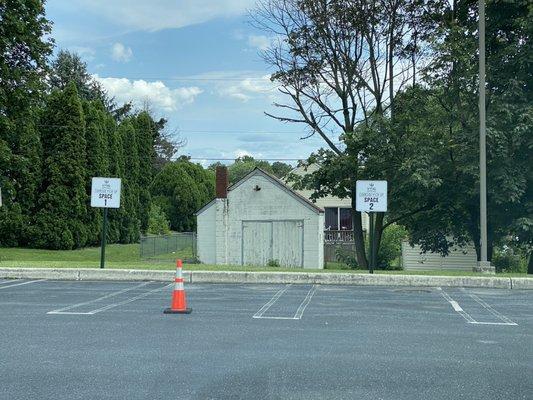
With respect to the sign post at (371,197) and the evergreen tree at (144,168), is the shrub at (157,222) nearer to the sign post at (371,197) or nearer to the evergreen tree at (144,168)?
the evergreen tree at (144,168)

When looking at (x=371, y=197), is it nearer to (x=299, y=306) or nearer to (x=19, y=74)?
(x=299, y=306)

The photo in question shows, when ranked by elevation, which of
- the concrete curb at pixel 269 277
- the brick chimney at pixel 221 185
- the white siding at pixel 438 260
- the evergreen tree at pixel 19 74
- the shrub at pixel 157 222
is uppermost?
the evergreen tree at pixel 19 74

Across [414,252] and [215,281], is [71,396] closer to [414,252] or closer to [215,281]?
[215,281]

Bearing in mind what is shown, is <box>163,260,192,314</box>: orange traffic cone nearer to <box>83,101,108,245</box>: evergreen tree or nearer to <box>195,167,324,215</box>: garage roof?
<box>195,167,324,215</box>: garage roof

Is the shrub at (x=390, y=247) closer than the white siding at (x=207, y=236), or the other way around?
the white siding at (x=207, y=236)

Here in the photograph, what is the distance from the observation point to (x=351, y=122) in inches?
985

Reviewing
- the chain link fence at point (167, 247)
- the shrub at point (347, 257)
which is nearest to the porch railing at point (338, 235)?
the shrub at point (347, 257)

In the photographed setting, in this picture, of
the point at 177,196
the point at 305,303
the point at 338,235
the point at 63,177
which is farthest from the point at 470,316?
the point at 177,196

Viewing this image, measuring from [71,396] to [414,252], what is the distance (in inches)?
1084

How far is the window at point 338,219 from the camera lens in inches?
1631

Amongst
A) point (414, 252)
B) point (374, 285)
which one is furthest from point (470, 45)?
point (414, 252)

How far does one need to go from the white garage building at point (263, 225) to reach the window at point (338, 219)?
14768mm

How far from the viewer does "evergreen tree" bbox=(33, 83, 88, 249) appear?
2773 cm

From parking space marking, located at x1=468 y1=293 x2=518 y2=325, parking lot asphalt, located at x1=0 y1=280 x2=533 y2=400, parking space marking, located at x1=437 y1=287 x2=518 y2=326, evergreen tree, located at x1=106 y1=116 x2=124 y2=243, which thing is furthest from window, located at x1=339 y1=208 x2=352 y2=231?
parking lot asphalt, located at x1=0 y1=280 x2=533 y2=400
